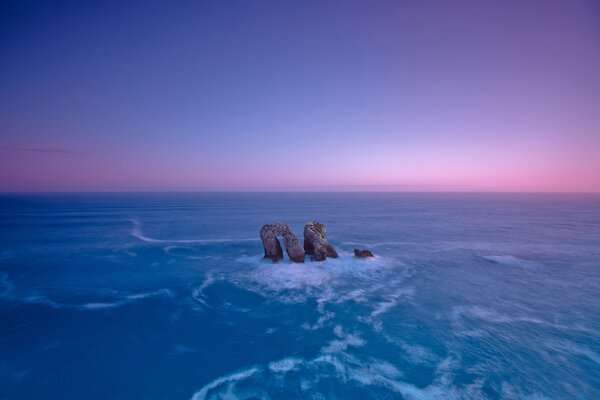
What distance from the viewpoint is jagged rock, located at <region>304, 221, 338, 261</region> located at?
100 ft

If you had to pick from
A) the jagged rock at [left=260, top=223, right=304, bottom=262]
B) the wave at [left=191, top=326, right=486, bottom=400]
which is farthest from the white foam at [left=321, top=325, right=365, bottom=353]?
the jagged rock at [left=260, top=223, right=304, bottom=262]

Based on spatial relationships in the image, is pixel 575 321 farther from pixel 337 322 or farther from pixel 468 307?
pixel 337 322

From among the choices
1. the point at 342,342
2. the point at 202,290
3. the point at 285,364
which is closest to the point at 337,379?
the point at 285,364

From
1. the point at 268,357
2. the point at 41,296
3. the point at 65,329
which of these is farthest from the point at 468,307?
the point at 41,296

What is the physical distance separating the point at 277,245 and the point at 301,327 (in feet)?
49.2

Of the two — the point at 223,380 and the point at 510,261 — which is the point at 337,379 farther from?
the point at 510,261

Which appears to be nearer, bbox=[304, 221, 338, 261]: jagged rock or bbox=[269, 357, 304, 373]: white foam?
bbox=[269, 357, 304, 373]: white foam

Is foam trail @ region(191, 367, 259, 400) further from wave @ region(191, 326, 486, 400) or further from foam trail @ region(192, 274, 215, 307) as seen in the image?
foam trail @ region(192, 274, 215, 307)

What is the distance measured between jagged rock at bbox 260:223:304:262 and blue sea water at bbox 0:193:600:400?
1.42 metres

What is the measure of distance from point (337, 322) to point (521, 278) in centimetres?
2201

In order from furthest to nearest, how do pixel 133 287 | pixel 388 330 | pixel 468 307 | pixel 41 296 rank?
pixel 133 287 → pixel 41 296 → pixel 468 307 → pixel 388 330

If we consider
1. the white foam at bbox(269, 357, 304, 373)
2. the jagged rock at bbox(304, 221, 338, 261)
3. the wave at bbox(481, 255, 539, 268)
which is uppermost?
the jagged rock at bbox(304, 221, 338, 261)

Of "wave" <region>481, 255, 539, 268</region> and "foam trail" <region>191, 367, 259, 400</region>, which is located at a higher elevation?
"wave" <region>481, 255, 539, 268</region>

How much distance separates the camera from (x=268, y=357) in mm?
13898
